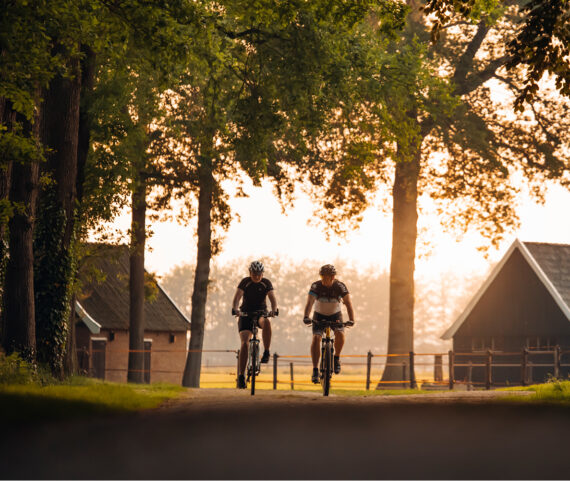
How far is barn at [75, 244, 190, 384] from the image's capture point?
4344 centimetres

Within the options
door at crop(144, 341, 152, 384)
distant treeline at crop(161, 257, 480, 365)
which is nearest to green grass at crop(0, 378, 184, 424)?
door at crop(144, 341, 152, 384)

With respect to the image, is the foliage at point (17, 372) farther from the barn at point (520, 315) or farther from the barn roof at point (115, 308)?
the barn at point (520, 315)

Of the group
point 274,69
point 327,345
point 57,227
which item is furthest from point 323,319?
point 274,69

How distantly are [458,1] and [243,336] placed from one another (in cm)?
635

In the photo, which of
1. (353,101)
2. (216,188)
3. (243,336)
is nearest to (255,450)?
(243,336)

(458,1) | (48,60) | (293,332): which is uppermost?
(458,1)

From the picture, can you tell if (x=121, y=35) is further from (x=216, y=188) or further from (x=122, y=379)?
(x=122, y=379)

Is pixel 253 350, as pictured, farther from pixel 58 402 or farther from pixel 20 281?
pixel 20 281

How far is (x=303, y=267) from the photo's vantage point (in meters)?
158

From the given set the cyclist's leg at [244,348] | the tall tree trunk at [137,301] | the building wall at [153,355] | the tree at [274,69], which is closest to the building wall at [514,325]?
the tall tree trunk at [137,301]

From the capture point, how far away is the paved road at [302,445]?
7152 millimetres

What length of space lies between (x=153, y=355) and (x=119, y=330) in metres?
3.23

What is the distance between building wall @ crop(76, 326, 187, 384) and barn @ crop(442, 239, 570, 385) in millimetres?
13682

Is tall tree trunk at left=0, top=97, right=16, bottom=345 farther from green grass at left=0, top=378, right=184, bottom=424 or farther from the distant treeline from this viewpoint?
the distant treeline
